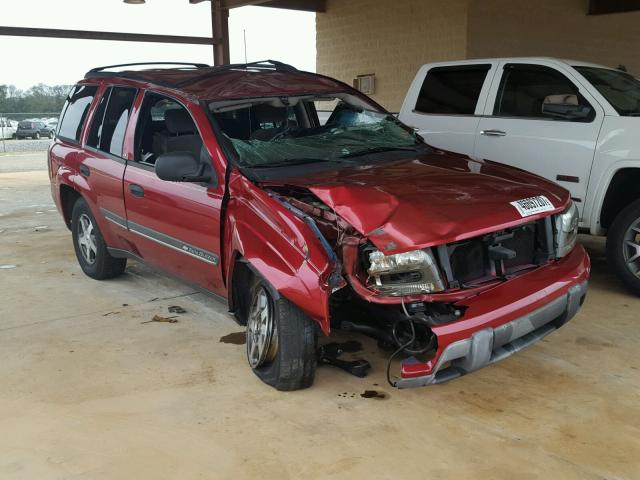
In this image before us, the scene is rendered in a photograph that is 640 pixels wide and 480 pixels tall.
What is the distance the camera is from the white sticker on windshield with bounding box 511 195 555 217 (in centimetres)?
342

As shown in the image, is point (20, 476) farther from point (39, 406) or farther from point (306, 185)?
point (306, 185)

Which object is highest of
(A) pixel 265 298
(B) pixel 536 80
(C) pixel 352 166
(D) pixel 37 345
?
(B) pixel 536 80

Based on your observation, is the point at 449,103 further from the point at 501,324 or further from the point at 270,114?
the point at 501,324

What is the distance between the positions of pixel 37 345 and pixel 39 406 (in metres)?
1.00

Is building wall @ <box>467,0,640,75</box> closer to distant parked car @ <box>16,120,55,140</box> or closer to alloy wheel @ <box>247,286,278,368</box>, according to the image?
alloy wheel @ <box>247,286,278,368</box>

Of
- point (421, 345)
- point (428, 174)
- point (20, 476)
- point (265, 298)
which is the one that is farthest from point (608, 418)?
point (20, 476)

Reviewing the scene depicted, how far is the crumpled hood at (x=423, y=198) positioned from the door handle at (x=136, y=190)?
145 cm

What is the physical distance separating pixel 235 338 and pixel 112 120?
217 cm

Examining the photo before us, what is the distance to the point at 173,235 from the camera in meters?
4.46

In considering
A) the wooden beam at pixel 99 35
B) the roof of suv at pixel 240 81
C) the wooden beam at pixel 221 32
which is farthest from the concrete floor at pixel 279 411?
the wooden beam at pixel 221 32

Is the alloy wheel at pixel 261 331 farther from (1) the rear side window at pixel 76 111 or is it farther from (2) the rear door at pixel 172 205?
(1) the rear side window at pixel 76 111

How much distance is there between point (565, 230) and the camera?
3.70m

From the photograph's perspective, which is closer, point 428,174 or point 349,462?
point 349,462

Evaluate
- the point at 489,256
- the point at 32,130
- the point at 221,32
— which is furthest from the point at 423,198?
the point at 32,130
